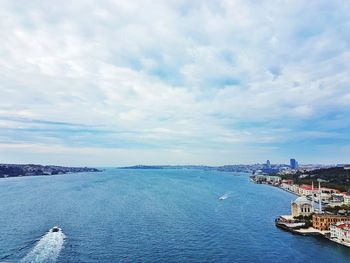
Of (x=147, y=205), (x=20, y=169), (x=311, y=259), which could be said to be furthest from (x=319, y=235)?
(x=20, y=169)

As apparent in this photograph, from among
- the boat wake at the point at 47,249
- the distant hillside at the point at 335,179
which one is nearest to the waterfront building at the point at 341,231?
the boat wake at the point at 47,249

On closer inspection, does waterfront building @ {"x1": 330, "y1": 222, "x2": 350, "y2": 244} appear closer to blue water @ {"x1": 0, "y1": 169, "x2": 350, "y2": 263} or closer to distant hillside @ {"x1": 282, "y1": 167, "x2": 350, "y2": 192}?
blue water @ {"x1": 0, "y1": 169, "x2": 350, "y2": 263}

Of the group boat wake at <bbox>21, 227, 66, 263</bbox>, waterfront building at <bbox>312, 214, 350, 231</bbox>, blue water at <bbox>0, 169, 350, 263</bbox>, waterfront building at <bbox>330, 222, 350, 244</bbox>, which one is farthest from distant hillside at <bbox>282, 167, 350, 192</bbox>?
boat wake at <bbox>21, 227, 66, 263</bbox>

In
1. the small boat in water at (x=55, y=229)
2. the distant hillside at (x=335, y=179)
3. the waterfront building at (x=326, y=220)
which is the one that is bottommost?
the small boat in water at (x=55, y=229)

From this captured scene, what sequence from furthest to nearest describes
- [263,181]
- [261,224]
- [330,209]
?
[263,181], [330,209], [261,224]

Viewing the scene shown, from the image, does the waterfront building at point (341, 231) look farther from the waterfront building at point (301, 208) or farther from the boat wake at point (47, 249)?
the boat wake at point (47, 249)

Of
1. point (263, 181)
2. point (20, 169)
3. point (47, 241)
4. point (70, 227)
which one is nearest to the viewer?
Result: point (47, 241)

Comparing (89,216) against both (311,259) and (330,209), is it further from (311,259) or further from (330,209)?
(330,209)
